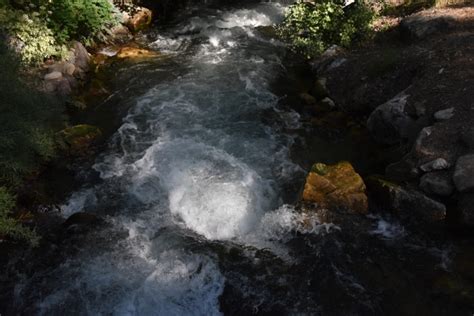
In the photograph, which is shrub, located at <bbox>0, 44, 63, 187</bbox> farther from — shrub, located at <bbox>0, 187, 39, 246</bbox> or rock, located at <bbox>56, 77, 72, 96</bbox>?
rock, located at <bbox>56, 77, 72, 96</bbox>

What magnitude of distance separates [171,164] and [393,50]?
615 centimetres

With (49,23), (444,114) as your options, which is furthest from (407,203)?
(49,23)

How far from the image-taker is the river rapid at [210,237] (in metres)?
6.17

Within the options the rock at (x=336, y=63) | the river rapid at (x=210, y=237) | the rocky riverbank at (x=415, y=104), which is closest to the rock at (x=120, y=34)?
the river rapid at (x=210, y=237)

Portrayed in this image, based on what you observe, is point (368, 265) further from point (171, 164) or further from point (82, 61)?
point (82, 61)

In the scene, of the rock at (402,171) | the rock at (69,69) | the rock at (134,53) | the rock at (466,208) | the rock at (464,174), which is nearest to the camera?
the rock at (466,208)

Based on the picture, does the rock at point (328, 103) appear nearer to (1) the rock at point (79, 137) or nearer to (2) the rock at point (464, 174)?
(2) the rock at point (464, 174)

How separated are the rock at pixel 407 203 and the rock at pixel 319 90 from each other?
3571 mm

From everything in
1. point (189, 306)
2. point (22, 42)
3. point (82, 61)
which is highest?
point (22, 42)

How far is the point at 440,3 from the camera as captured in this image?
11.7m

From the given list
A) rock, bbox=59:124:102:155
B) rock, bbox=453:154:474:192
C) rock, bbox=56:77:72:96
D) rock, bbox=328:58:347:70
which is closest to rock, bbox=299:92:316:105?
rock, bbox=328:58:347:70

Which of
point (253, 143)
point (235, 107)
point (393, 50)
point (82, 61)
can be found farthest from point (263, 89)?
point (82, 61)

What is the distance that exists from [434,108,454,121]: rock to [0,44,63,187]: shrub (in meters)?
7.21

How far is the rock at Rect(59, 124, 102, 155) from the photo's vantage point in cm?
895
